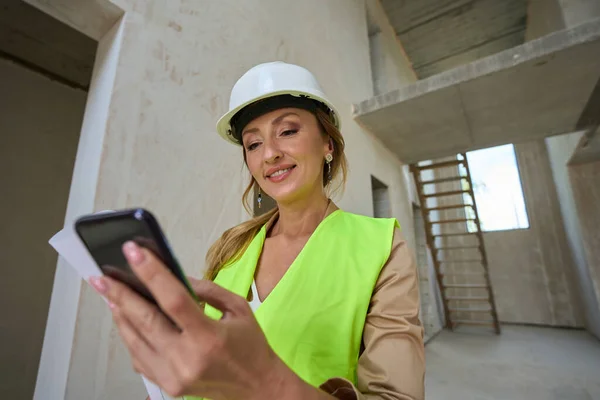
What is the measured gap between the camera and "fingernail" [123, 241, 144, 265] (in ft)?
1.14

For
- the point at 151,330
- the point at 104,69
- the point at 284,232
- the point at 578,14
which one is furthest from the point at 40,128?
the point at 578,14

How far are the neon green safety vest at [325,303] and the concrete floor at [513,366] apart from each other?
10.7 feet

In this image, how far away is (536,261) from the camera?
7.31 metres

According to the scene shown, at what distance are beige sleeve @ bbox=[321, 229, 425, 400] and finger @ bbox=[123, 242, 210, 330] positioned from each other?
0.40 m

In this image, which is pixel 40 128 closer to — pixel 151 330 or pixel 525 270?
pixel 151 330

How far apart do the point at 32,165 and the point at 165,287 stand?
2.95 meters

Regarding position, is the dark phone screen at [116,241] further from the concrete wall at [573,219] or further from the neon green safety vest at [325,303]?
the concrete wall at [573,219]

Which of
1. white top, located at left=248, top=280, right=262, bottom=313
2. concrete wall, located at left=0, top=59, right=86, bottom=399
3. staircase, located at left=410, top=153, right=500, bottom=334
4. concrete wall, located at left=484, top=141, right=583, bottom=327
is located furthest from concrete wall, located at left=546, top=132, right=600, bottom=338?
concrete wall, located at left=0, top=59, right=86, bottom=399

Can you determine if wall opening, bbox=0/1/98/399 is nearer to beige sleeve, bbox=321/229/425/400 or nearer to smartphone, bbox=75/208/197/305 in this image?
smartphone, bbox=75/208/197/305

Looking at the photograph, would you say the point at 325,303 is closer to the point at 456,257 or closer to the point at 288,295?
the point at 288,295

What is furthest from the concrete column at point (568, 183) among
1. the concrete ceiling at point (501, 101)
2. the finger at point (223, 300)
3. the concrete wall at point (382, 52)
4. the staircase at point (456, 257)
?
the finger at point (223, 300)

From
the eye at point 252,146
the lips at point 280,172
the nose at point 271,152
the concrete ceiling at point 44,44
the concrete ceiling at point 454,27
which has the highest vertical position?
the concrete ceiling at point 454,27

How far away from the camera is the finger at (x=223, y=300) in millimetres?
408

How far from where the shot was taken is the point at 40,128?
248 cm
